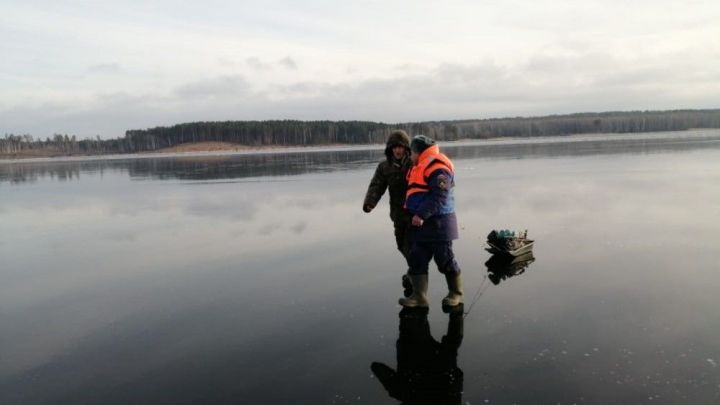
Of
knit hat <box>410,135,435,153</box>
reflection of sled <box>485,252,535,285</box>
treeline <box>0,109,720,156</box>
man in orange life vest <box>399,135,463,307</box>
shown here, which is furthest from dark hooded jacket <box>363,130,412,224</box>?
treeline <box>0,109,720,156</box>

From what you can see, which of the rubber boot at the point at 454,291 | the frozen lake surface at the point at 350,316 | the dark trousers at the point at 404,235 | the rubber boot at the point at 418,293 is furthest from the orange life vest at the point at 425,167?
the frozen lake surface at the point at 350,316

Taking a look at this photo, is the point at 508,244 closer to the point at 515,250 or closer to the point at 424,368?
the point at 515,250

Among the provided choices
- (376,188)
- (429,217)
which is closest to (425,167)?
(429,217)

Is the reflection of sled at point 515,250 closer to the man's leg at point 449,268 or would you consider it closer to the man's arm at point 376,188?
the man's leg at point 449,268

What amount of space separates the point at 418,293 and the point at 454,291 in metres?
0.40

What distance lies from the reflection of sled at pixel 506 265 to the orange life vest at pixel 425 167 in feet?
6.38

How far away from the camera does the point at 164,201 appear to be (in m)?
16.0

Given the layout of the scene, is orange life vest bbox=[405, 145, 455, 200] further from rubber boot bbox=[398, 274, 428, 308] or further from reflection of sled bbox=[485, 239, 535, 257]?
reflection of sled bbox=[485, 239, 535, 257]

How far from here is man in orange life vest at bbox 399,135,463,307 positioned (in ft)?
17.0

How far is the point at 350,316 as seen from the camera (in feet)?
17.6

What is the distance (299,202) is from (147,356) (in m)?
9.84

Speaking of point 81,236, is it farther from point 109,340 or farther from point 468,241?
point 468,241

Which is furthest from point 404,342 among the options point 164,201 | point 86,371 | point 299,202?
point 164,201

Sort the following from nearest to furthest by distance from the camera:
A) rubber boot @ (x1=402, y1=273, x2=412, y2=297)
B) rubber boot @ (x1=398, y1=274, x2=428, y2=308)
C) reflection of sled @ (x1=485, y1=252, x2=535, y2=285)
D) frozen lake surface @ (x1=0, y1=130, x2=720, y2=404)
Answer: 1. frozen lake surface @ (x1=0, y1=130, x2=720, y2=404)
2. rubber boot @ (x1=398, y1=274, x2=428, y2=308)
3. rubber boot @ (x1=402, y1=273, x2=412, y2=297)
4. reflection of sled @ (x1=485, y1=252, x2=535, y2=285)
